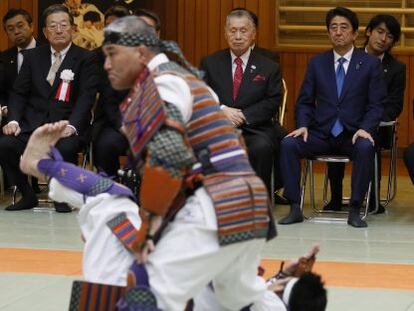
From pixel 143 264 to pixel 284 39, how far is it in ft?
25.0

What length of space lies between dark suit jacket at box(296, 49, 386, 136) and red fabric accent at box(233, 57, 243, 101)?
51cm

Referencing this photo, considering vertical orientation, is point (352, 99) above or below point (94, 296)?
above

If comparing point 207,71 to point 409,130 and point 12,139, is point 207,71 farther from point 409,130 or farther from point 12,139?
point 409,130

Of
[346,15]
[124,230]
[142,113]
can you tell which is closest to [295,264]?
[124,230]

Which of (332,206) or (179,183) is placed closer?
(179,183)

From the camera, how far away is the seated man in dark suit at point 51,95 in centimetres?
800

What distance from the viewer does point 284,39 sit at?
428 inches

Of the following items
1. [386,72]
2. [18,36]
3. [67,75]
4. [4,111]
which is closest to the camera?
[67,75]

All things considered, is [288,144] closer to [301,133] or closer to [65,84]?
[301,133]

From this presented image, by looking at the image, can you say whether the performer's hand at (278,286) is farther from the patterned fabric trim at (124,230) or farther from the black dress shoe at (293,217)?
the black dress shoe at (293,217)

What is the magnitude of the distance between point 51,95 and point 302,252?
279cm

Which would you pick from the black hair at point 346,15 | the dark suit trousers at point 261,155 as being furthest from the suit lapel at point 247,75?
the black hair at point 346,15

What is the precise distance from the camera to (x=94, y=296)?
146 inches

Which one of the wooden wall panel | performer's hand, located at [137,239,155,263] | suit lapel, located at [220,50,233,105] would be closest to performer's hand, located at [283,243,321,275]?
performer's hand, located at [137,239,155,263]
